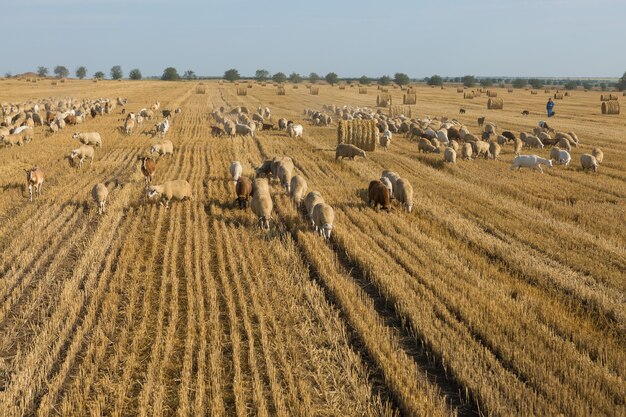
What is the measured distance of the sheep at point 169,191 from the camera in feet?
50.0

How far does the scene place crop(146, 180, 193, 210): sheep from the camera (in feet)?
50.0

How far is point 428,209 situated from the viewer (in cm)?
1529

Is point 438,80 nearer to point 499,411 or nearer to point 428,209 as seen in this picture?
point 428,209

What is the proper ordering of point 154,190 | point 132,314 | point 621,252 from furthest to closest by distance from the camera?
point 154,190, point 621,252, point 132,314

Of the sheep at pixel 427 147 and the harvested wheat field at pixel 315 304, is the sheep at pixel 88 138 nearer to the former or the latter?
the harvested wheat field at pixel 315 304

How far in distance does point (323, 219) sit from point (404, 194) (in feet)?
12.1

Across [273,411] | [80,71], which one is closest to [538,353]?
[273,411]

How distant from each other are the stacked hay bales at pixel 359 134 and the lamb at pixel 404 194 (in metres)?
10.3

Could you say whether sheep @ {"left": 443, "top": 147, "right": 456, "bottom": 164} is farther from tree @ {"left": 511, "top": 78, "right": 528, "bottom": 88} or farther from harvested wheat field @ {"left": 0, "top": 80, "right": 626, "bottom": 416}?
tree @ {"left": 511, "top": 78, "right": 528, "bottom": 88}

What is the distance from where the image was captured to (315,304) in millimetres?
9039

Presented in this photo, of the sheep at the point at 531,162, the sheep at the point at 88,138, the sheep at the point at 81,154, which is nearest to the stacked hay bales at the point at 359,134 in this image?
the sheep at the point at 531,162

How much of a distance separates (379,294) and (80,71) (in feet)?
689

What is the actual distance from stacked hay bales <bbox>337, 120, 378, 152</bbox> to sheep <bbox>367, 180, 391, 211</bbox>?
10457mm

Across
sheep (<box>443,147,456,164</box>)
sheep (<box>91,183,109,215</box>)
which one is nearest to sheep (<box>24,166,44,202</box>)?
sheep (<box>91,183,109,215</box>)
